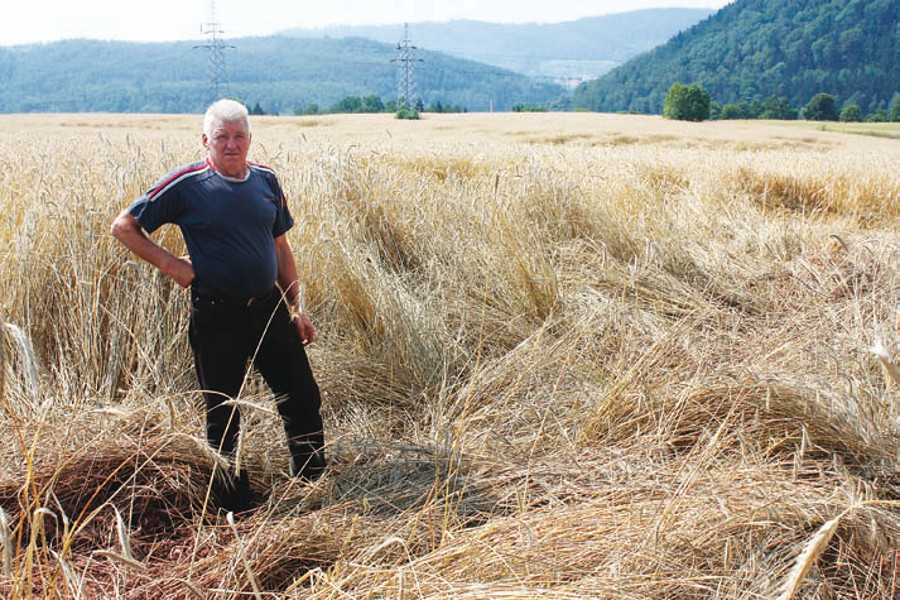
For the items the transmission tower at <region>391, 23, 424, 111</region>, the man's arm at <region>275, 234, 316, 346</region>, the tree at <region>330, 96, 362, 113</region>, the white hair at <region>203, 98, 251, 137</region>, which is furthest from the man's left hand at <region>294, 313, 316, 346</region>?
the tree at <region>330, 96, 362, 113</region>

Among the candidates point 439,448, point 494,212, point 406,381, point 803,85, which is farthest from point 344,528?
point 803,85

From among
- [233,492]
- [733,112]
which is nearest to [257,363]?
[233,492]

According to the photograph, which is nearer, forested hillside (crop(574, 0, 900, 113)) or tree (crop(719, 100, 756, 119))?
tree (crop(719, 100, 756, 119))

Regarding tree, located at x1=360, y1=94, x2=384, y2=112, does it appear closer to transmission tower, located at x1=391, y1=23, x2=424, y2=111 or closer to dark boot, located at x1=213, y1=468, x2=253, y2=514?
transmission tower, located at x1=391, y1=23, x2=424, y2=111

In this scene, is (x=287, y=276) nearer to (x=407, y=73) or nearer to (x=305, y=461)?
(x=305, y=461)

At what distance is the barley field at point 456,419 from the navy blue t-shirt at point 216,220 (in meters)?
0.45

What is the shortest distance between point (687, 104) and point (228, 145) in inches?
2232

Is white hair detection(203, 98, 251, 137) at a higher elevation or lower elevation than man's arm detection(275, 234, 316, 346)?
higher

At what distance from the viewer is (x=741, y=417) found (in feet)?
7.60

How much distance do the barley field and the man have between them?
186 millimetres

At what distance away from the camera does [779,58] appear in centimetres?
13900

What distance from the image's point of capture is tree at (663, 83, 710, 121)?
2084 inches

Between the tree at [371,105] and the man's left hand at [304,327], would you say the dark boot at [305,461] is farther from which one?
the tree at [371,105]

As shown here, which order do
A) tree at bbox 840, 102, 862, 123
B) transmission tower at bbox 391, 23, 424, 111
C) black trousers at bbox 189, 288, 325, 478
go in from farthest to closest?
tree at bbox 840, 102, 862, 123 → transmission tower at bbox 391, 23, 424, 111 → black trousers at bbox 189, 288, 325, 478
